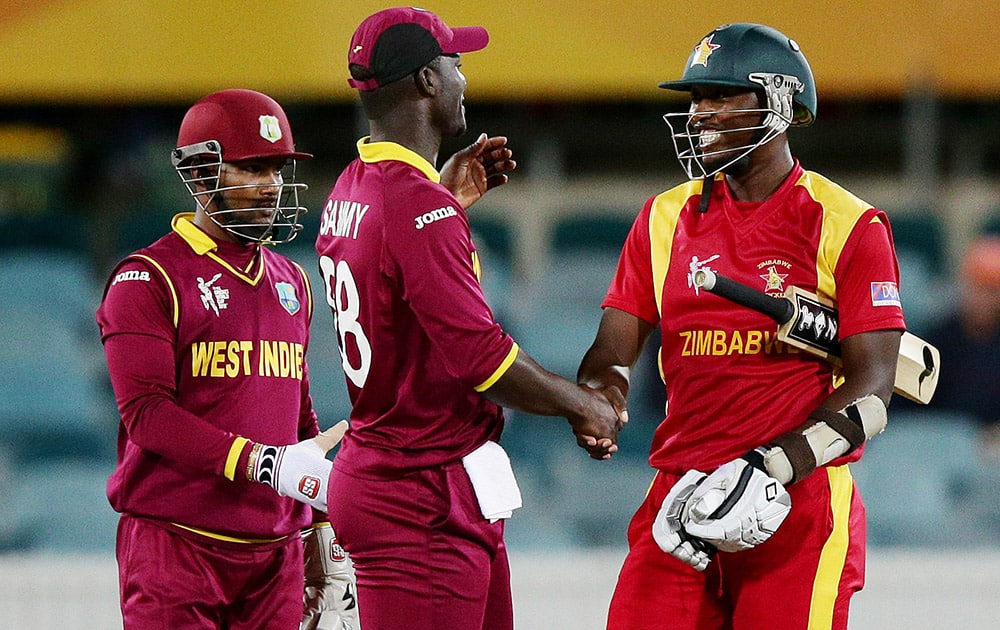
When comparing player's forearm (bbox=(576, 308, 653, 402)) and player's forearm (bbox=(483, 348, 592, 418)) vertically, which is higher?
player's forearm (bbox=(576, 308, 653, 402))

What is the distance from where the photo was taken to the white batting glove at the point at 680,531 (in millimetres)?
2408

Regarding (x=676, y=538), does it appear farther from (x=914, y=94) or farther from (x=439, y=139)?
(x=914, y=94)

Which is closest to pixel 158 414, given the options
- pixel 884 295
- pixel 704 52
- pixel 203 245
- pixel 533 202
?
pixel 203 245

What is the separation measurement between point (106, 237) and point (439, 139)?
4322mm

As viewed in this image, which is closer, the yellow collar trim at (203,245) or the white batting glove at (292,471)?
the white batting glove at (292,471)

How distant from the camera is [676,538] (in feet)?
7.91

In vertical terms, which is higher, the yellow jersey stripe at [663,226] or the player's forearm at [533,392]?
the yellow jersey stripe at [663,226]

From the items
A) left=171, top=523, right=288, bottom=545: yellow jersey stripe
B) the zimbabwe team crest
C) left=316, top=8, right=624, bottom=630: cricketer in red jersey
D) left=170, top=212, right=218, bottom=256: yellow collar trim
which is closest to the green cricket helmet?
left=316, top=8, right=624, bottom=630: cricketer in red jersey

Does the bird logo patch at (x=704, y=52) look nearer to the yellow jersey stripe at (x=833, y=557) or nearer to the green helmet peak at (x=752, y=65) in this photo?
the green helmet peak at (x=752, y=65)

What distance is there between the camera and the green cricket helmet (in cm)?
262

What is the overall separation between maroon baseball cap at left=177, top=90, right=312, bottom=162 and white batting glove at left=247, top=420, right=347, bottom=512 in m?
0.65

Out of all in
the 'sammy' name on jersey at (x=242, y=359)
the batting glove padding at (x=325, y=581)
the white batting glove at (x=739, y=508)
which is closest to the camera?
the white batting glove at (x=739, y=508)

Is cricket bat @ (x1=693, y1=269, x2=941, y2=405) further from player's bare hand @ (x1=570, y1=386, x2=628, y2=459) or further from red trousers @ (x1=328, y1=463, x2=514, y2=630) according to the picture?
red trousers @ (x1=328, y1=463, x2=514, y2=630)

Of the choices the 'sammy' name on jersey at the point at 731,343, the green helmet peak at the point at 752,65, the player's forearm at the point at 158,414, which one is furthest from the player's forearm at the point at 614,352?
the player's forearm at the point at 158,414
